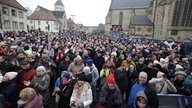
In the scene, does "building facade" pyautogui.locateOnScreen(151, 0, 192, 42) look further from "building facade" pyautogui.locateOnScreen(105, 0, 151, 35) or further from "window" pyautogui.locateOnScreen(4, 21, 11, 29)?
"window" pyautogui.locateOnScreen(4, 21, 11, 29)

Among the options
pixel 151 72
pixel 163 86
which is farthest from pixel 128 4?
pixel 163 86

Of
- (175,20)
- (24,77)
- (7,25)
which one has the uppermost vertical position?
(175,20)

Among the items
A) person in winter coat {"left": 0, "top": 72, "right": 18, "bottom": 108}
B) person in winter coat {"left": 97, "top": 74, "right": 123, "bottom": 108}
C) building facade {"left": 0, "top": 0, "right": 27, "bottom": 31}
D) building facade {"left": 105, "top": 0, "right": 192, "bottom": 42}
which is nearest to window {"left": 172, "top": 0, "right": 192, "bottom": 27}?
building facade {"left": 105, "top": 0, "right": 192, "bottom": 42}

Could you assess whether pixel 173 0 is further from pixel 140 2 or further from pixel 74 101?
pixel 74 101

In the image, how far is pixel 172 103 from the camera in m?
3.76

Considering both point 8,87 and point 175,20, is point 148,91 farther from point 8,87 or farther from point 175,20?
point 175,20

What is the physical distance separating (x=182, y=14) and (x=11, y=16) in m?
35.9

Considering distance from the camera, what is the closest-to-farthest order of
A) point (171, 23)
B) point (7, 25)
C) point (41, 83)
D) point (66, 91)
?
point (66, 91) → point (41, 83) → point (7, 25) → point (171, 23)

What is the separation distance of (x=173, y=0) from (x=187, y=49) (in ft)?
69.7

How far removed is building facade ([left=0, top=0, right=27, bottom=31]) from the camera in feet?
85.2

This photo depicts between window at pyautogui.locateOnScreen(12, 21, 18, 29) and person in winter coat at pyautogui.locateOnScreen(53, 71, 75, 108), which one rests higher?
window at pyautogui.locateOnScreen(12, 21, 18, 29)

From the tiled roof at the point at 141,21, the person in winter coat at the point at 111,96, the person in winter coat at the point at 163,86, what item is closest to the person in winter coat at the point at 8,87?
the person in winter coat at the point at 111,96

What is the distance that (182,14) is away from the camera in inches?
1151

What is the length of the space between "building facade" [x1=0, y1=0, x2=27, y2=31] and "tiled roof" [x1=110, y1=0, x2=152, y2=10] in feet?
133
